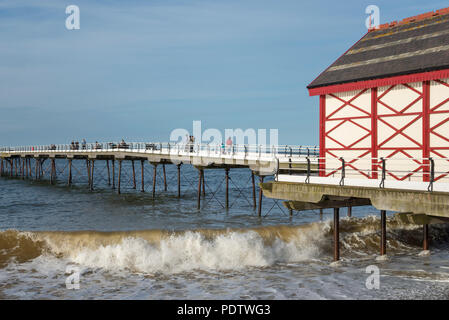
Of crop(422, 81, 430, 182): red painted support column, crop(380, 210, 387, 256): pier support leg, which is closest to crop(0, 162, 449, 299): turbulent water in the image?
crop(380, 210, 387, 256): pier support leg

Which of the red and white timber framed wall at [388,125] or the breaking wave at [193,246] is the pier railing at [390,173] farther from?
the breaking wave at [193,246]

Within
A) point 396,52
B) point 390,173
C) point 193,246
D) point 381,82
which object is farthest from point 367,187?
point 193,246

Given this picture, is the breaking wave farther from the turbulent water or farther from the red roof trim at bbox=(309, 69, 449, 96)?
the red roof trim at bbox=(309, 69, 449, 96)

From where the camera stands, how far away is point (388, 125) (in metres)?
14.9

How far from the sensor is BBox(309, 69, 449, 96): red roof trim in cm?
1357

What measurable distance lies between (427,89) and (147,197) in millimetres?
30067

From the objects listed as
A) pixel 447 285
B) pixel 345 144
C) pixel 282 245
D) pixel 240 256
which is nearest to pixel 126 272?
pixel 240 256

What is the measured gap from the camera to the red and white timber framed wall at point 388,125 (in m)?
13.8

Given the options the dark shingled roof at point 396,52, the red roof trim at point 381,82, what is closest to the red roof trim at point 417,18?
the dark shingled roof at point 396,52

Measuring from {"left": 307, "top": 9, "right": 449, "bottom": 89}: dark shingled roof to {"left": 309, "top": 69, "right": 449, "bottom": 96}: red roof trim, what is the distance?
0.13 m

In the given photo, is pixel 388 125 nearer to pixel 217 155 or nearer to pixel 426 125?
pixel 426 125

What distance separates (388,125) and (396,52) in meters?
3.05

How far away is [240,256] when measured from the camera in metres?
17.0

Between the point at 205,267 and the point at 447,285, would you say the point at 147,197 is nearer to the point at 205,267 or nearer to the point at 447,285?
the point at 205,267
